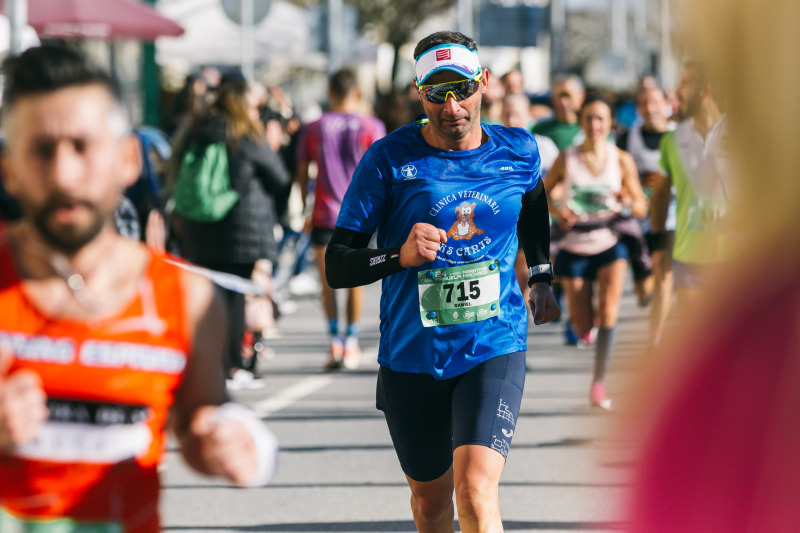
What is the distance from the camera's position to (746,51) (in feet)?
3.94

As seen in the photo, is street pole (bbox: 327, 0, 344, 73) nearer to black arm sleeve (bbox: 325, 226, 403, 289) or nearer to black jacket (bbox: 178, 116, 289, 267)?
black jacket (bbox: 178, 116, 289, 267)

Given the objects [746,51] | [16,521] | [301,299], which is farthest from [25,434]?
[301,299]

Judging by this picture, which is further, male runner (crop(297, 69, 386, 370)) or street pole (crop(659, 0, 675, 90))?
male runner (crop(297, 69, 386, 370))

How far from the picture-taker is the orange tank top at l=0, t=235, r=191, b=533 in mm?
2168

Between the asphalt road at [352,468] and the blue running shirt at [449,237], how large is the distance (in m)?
0.49

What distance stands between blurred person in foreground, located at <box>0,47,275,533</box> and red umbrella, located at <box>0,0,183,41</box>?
1104 centimetres

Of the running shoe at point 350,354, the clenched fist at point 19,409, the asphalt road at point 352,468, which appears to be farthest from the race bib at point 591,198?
the clenched fist at point 19,409

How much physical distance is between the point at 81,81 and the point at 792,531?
4.60 ft

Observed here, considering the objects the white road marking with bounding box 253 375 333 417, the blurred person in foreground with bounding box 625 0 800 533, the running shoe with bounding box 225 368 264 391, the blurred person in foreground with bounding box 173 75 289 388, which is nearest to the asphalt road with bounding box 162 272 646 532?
the white road marking with bounding box 253 375 333 417

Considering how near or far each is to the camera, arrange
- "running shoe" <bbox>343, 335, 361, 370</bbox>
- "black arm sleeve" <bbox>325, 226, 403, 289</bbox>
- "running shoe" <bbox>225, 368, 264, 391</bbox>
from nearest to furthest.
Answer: "black arm sleeve" <bbox>325, 226, 403, 289</bbox> → "running shoe" <bbox>225, 368, 264, 391</bbox> → "running shoe" <bbox>343, 335, 361, 370</bbox>

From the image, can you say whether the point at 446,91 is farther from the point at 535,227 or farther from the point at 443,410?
the point at 443,410

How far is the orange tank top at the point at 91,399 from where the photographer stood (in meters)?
2.17

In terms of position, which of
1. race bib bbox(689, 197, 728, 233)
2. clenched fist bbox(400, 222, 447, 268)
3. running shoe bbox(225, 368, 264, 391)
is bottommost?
running shoe bbox(225, 368, 264, 391)

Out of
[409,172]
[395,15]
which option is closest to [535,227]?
[409,172]
